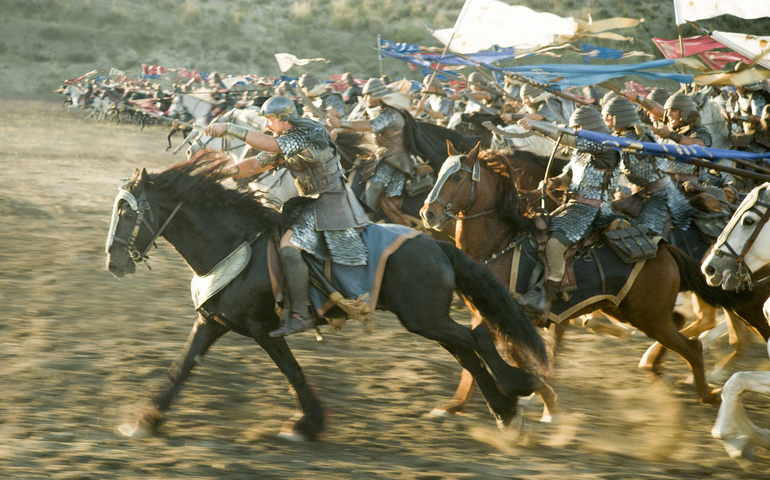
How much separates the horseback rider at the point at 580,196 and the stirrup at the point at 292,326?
1580 millimetres

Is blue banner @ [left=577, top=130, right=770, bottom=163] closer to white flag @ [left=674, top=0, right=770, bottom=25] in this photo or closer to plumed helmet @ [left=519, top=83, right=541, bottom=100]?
white flag @ [left=674, top=0, right=770, bottom=25]

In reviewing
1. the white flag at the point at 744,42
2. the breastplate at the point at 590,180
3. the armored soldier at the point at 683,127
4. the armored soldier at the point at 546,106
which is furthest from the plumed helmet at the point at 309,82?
the breastplate at the point at 590,180

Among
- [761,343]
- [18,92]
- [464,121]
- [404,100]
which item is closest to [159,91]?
[18,92]

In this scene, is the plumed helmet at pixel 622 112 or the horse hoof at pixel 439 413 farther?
the plumed helmet at pixel 622 112

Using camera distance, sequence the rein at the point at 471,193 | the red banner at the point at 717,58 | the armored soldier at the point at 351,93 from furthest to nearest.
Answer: the armored soldier at the point at 351,93, the red banner at the point at 717,58, the rein at the point at 471,193

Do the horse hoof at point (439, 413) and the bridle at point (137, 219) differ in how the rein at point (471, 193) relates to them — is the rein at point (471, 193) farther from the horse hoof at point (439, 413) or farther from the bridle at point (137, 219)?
the bridle at point (137, 219)

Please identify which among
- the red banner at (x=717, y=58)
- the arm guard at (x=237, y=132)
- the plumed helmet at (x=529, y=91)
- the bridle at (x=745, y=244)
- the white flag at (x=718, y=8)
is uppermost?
the white flag at (x=718, y=8)

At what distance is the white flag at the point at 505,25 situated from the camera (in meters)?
10.3

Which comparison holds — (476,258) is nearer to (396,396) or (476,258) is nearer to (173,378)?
Result: (396,396)

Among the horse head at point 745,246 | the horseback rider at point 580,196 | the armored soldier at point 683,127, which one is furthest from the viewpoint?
the armored soldier at point 683,127

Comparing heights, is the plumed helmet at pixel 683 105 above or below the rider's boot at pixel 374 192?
above

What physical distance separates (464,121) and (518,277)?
6.34m

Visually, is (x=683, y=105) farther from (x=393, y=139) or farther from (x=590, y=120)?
(x=393, y=139)

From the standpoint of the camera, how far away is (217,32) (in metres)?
60.3
